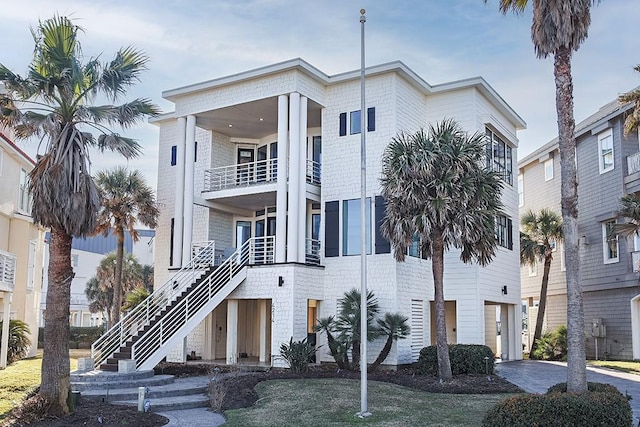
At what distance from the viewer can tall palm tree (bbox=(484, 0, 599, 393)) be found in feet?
39.4

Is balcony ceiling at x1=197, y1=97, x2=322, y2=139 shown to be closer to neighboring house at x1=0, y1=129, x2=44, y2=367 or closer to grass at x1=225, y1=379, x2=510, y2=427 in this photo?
neighboring house at x1=0, y1=129, x2=44, y2=367

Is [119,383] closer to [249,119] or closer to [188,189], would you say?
[188,189]

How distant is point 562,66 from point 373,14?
4.91m

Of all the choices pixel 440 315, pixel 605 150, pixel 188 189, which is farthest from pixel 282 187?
pixel 605 150

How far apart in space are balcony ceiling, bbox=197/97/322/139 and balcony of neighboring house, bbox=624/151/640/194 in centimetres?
1349

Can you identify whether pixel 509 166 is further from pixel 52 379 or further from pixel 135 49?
pixel 52 379

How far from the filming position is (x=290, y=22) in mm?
17594

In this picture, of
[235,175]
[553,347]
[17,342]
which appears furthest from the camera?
[553,347]

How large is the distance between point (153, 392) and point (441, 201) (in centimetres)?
951

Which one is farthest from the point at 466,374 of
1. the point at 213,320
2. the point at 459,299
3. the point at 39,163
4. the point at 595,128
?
the point at 595,128

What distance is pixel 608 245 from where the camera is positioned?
30.2 metres

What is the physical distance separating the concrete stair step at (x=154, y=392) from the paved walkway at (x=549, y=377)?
29.9 feet

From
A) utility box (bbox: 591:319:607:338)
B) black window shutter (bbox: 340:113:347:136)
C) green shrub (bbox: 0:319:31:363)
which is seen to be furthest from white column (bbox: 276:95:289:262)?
utility box (bbox: 591:319:607:338)

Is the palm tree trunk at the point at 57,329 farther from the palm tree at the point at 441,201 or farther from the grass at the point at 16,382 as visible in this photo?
the palm tree at the point at 441,201
